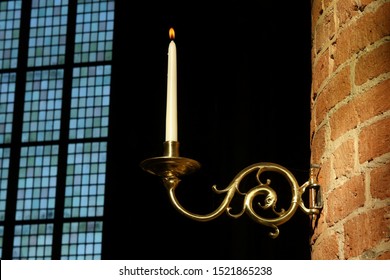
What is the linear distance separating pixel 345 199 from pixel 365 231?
102 mm

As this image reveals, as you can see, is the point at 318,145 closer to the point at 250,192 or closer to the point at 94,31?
the point at 250,192

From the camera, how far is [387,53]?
1.89m

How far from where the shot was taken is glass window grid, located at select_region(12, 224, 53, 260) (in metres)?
7.30

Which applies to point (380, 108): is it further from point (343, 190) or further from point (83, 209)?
point (83, 209)

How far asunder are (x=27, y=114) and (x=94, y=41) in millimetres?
766

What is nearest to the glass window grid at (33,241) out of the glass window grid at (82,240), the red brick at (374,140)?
the glass window grid at (82,240)

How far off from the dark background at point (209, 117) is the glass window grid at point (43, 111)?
0.53 meters

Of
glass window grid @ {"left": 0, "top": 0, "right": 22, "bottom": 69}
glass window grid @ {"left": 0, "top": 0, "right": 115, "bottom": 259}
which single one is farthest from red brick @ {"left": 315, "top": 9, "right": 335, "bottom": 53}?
glass window grid @ {"left": 0, "top": 0, "right": 22, "bottom": 69}

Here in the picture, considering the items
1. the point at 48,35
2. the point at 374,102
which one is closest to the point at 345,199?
the point at 374,102

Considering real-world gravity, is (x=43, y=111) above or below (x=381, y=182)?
above

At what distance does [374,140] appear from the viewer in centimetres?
186

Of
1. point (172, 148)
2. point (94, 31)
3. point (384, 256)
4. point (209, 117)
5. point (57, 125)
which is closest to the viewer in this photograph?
point (384, 256)

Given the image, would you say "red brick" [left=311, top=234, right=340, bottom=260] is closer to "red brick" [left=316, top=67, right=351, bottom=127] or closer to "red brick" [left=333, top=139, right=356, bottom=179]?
"red brick" [left=333, top=139, right=356, bottom=179]

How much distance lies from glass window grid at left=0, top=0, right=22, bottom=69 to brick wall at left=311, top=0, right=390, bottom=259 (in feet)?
20.3
